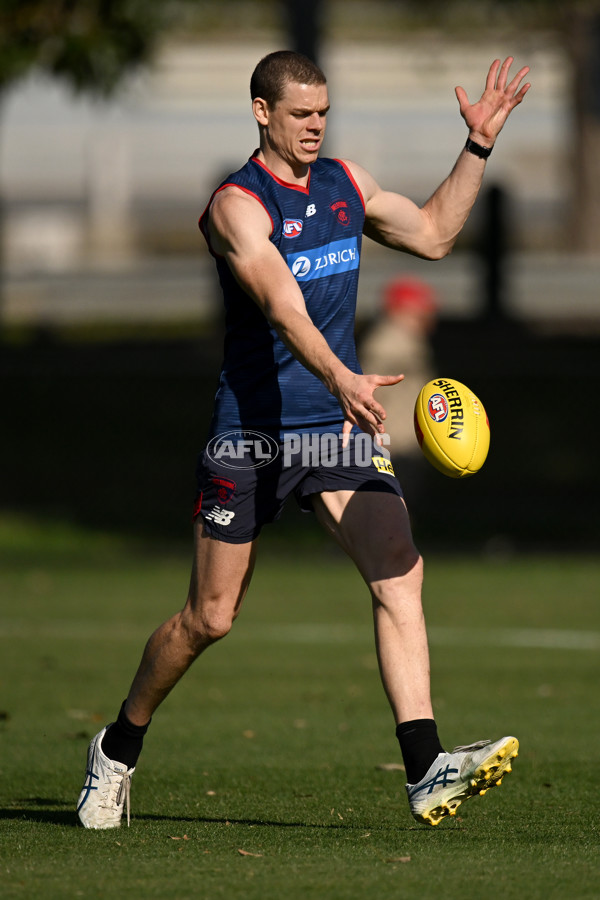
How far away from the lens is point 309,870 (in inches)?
195

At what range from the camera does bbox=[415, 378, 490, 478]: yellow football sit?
562cm

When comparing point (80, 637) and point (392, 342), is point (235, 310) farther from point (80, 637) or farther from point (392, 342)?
point (392, 342)

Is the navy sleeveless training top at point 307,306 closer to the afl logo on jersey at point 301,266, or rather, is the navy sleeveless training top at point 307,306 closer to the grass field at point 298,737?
the afl logo on jersey at point 301,266

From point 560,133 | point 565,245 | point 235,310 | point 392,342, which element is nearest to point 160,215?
point 560,133

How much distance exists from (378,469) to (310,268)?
0.77 meters

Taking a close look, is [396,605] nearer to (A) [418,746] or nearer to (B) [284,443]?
(A) [418,746]

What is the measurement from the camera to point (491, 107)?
20.0 feet

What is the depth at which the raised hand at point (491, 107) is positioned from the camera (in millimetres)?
6078

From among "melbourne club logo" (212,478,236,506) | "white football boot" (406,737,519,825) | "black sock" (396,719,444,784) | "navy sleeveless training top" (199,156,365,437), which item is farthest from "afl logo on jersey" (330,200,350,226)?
"white football boot" (406,737,519,825)

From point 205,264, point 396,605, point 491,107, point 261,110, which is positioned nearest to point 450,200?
point 491,107

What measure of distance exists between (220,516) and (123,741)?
0.97m

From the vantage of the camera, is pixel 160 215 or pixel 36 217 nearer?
pixel 36 217

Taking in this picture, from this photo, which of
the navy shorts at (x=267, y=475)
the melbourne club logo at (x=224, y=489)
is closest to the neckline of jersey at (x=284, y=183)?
the navy shorts at (x=267, y=475)

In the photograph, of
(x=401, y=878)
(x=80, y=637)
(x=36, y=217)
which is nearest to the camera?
(x=401, y=878)
